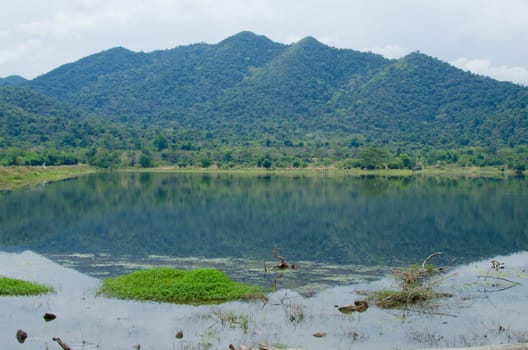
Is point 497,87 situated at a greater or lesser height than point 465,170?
greater

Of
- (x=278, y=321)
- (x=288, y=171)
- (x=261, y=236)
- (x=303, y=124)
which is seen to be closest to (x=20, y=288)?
(x=278, y=321)

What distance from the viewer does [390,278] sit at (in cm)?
2028

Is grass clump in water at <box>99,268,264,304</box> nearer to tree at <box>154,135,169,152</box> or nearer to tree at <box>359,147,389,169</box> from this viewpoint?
tree at <box>359,147,389,169</box>

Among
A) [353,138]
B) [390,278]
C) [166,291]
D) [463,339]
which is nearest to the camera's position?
[463,339]

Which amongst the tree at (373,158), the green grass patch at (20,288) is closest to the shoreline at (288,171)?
the tree at (373,158)

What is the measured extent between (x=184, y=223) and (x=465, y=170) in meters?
71.3

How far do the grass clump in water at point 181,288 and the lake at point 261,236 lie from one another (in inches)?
28.3

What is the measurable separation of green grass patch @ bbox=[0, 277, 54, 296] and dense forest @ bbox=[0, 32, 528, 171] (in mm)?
67023

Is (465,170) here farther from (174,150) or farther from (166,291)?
(166,291)

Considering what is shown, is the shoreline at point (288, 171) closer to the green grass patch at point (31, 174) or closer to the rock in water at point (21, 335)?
the green grass patch at point (31, 174)

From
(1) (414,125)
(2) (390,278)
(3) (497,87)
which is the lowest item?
(2) (390,278)

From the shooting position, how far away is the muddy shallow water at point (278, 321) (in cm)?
1351

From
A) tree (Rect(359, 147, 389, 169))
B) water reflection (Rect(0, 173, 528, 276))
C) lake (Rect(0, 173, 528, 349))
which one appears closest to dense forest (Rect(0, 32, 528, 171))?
tree (Rect(359, 147, 389, 169))

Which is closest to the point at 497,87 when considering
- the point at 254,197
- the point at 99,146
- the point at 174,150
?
the point at 174,150
